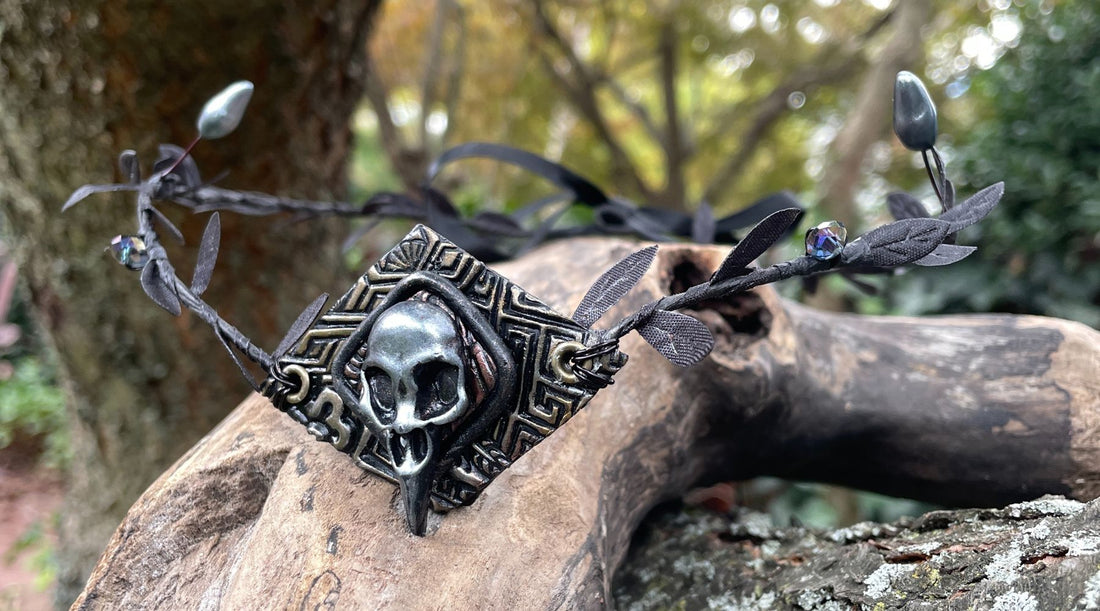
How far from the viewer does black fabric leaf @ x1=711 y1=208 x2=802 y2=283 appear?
0.53 meters

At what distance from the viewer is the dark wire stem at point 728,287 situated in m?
0.54

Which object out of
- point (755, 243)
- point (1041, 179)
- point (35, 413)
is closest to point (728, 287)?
point (755, 243)

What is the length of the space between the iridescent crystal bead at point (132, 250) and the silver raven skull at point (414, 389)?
301 mm

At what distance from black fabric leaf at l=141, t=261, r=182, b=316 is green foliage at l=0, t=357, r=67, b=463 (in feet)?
7.23

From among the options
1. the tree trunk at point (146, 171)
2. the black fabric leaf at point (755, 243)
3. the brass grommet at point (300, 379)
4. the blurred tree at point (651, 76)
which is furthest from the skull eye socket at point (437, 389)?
the blurred tree at point (651, 76)

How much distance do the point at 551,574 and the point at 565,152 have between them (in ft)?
12.6

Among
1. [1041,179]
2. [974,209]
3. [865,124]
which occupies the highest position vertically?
[865,124]

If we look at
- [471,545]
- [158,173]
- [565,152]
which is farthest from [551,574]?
[565,152]

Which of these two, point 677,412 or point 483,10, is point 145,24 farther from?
point 483,10

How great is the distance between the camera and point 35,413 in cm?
241

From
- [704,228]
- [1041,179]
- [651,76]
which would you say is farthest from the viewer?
[651,76]

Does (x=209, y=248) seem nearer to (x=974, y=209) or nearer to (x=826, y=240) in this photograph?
(x=826, y=240)

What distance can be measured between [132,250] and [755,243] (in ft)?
2.00

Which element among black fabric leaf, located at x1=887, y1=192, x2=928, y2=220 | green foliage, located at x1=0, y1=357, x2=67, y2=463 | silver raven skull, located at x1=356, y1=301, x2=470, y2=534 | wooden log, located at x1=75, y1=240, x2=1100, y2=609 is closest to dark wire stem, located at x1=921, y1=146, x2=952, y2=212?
black fabric leaf, located at x1=887, y1=192, x2=928, y2=220
